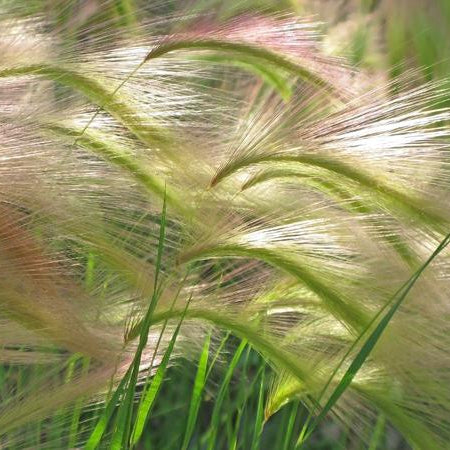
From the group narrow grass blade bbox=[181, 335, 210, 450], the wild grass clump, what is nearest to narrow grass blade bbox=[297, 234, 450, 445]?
the wild grass clump

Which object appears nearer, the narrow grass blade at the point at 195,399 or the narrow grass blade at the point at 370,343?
the narrow grass blade at the point at 370,343

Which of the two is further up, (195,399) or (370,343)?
(370,343)

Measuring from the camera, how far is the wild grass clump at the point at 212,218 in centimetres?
95

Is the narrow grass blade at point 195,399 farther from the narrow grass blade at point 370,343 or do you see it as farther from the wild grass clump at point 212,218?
the narrow grass blade at point 370,343

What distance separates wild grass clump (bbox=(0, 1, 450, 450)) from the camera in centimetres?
95

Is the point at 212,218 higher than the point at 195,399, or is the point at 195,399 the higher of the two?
the point at 212,218

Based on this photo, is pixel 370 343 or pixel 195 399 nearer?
pixel 370 343

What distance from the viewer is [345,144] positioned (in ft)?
3.15

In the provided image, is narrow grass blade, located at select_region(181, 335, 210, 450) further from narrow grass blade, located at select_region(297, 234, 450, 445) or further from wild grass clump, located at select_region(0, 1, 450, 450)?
narrow grass blade, located at select_region(297, 234, 450, 445)

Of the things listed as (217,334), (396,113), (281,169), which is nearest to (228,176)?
(281,169)

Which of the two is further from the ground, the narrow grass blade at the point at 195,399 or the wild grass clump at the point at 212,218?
the wild grass clump at the point at 212,218

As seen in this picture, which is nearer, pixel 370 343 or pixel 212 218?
pixel 370 343

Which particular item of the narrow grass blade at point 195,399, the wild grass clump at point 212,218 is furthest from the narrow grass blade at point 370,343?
the narrow grass blade at point 195,399

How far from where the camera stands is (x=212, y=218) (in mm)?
1015
